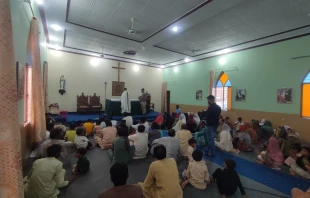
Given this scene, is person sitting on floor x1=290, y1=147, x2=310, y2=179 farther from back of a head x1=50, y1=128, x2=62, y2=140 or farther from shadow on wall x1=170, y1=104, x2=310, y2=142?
back of a head x1=50, y1=128, x2=62, y2=140

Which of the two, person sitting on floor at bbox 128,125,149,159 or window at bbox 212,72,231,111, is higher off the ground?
window at bbox 212,72,231,111

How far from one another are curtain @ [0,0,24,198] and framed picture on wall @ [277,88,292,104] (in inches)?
291

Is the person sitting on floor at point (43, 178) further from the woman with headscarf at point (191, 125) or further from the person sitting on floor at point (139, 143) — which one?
the woman with headscarf at point (191, 125)

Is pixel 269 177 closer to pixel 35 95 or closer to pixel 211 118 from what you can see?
pixel 211 118

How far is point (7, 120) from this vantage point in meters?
1.24

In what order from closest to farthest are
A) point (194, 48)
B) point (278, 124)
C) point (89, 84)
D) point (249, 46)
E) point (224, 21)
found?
point (224, 21) < point (278, 124) < point (249, 46) < point (194, 48) < point (89, 84)

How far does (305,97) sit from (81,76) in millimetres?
10621

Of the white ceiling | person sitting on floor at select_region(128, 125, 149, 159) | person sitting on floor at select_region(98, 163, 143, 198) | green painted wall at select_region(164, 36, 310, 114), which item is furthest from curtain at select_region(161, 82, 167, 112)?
person sitting on floor at select_region(98, 163, 143, 198)

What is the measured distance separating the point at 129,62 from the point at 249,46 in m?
7.08

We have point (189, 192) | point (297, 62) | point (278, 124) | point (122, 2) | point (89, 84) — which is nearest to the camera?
point (189, 192)

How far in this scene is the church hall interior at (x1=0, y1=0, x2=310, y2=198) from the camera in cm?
183

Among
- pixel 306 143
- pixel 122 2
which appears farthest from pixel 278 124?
pixel 122 2

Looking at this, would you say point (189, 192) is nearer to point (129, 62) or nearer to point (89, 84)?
point (89, 84)

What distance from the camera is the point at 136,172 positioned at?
112 inches
